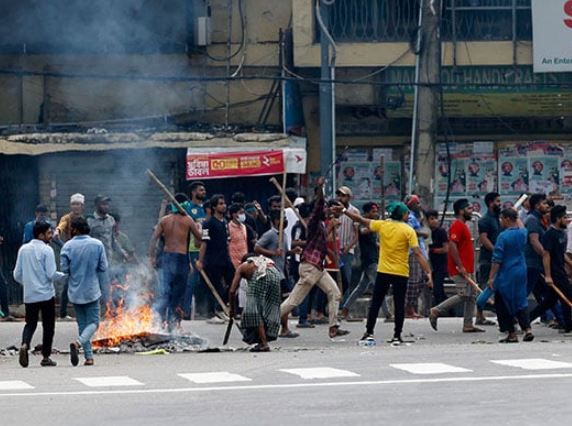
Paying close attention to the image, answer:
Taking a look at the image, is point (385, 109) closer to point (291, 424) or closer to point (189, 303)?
point (189, 303)

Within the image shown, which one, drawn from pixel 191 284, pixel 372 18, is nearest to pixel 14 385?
pixel 191 284

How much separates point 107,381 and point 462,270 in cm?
572

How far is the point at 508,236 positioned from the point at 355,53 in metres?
8.99

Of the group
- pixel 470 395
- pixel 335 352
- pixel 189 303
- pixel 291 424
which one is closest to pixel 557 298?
pixel 335 352

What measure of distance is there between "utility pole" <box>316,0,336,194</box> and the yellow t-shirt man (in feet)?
23.7

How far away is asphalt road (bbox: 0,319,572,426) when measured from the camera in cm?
1112

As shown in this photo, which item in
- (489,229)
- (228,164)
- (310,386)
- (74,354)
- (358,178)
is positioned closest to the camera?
(310,386)

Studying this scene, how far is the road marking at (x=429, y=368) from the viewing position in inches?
540

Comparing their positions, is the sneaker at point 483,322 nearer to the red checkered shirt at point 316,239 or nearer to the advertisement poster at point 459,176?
the red checkered shirt at point 316,239

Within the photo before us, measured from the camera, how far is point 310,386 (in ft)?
42.0

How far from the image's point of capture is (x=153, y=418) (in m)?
11.1

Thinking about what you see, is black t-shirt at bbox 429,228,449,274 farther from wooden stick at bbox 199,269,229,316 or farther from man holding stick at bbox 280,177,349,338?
wooden stick at bbox 199,269,229,316

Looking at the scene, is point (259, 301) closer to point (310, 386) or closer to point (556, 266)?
point (310, 386)

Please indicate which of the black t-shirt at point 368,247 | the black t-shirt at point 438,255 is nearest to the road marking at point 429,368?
the black t-shirt at point 368,247
